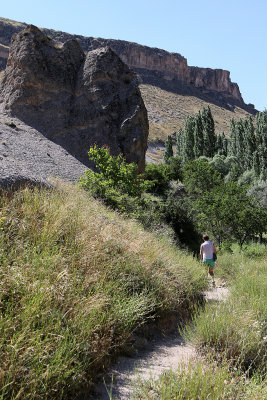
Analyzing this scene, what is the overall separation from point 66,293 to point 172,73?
158m

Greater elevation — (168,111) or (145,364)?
(168,111)

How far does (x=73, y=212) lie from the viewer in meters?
5.46

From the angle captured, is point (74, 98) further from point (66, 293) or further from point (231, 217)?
point (66, 293)

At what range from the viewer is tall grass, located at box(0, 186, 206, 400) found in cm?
232

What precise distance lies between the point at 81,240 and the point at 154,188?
22.8 meters

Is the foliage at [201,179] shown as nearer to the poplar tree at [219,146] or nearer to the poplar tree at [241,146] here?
the poplar tree at [241,146]

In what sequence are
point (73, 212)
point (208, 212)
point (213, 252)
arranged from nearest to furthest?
point (73, 212), point (213, 252), point (208, 212)

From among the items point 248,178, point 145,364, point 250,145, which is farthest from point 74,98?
point 250,145

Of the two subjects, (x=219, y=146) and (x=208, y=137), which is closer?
(x=208, y=137)

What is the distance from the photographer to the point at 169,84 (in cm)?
13200

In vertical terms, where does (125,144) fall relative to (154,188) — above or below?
above

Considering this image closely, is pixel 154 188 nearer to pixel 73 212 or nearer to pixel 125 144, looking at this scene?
pixel 125 144

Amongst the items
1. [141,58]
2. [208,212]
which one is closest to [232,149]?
[208,212]

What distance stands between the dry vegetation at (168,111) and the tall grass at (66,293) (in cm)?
8020
